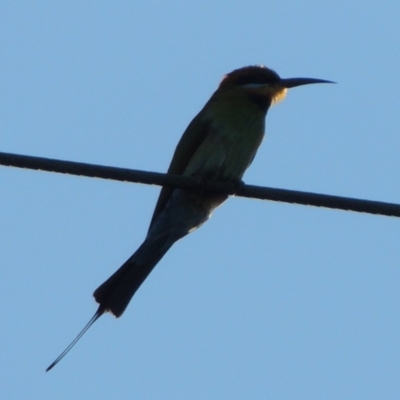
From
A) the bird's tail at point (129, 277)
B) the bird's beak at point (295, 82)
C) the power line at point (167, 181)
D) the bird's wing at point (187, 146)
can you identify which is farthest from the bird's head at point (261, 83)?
the power line at point (167, 181)

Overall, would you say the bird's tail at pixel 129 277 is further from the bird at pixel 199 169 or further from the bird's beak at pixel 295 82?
the bird's beak at pixel 295 82

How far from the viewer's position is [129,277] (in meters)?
4.11

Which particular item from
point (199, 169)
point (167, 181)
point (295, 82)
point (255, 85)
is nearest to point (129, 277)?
point (199, 169)

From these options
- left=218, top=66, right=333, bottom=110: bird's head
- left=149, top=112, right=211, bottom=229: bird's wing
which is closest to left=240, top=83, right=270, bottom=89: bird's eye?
left=218, top=66, right=333, bottom=110: bird's head

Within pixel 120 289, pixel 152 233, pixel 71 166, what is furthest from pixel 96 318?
pixel 71 166

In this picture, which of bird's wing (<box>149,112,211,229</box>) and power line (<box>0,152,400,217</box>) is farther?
bird's wing (<box>149,112,211,229</box>)

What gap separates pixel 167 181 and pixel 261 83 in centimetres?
220

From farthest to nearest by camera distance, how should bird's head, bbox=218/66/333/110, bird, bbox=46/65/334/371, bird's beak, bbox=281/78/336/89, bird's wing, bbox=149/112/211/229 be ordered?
bird's beak, bbox=281/78/336/89 → bird's head, bbox=218/66/333/110 → bird's wing, bbox=149/112/211/229 → bird, bbox=46/65/334/371

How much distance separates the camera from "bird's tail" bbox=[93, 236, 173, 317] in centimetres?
390

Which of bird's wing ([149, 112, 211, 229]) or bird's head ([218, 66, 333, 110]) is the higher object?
bird's head ([218, 66, 333, 110])

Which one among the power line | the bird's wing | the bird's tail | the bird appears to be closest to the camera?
the power line

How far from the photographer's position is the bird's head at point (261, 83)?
5020mm

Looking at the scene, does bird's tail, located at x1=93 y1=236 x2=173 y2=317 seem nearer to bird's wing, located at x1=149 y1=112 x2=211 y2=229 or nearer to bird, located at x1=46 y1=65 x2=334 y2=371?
bird, located at x1=46 y1=65 x2=334 y2=371

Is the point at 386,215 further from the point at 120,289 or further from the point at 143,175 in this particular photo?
the point at 120,289
